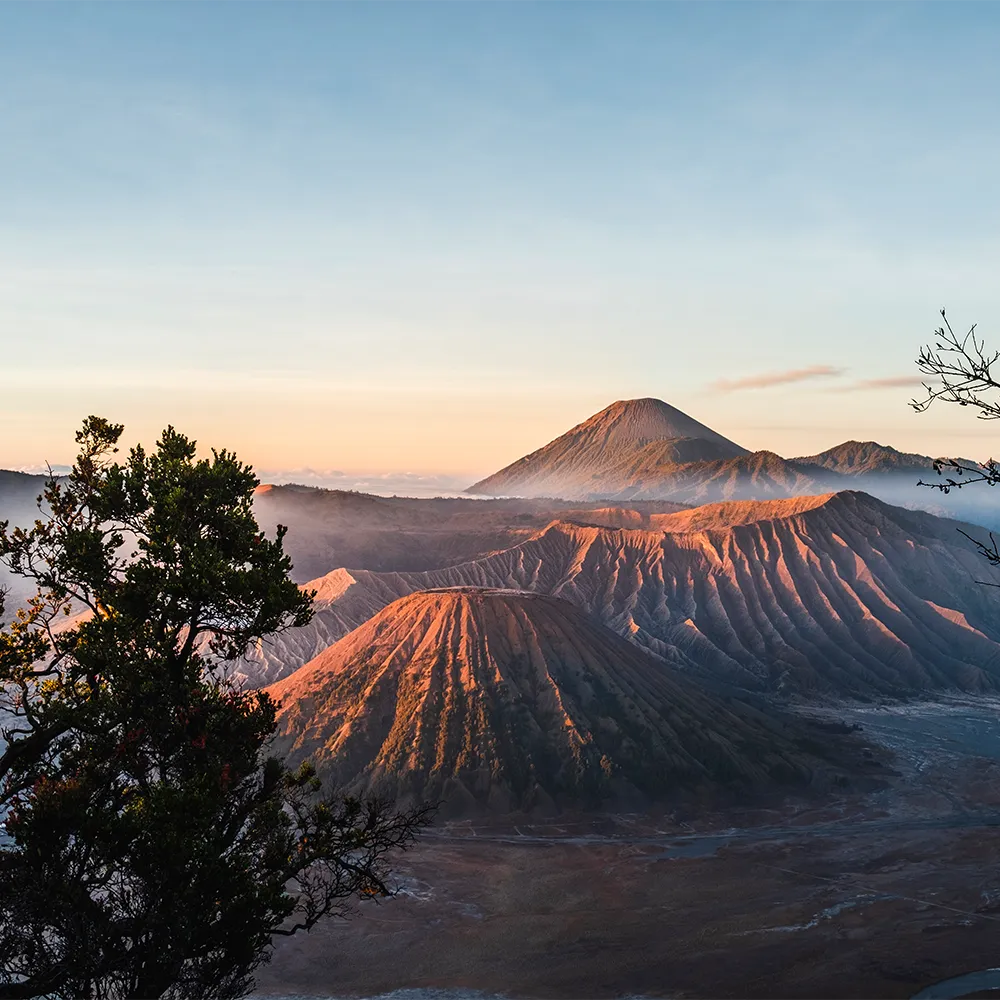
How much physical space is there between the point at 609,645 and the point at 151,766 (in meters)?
78.6

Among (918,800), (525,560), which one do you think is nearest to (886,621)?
(525,560)

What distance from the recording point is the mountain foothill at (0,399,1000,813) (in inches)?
3265

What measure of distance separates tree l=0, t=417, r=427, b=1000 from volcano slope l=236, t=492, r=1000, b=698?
94375 mm

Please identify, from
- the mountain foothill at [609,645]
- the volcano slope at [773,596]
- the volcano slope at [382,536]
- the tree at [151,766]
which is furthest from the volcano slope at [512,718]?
the volcano slope at [382,536]

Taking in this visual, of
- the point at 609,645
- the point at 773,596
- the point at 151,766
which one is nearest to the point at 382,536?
the point at 773,596

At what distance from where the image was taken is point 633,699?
89.6 m

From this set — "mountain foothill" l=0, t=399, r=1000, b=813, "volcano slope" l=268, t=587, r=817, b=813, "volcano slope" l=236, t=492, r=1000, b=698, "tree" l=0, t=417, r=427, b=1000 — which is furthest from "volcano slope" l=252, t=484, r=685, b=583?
"tree" l=0, t=417, r=427, b=1000

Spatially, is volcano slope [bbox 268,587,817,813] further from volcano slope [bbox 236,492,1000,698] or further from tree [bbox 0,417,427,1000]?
tree [bbox 0,417,427,1000]

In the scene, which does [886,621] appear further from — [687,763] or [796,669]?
[687,763]

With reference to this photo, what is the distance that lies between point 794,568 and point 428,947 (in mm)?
103981

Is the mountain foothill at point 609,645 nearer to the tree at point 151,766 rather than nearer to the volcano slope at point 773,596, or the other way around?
the volcano slope at point 773,596

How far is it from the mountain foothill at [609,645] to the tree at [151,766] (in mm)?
51700

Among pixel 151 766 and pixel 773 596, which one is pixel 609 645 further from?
pixel 151 766

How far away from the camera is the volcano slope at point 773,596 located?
126625 mm
